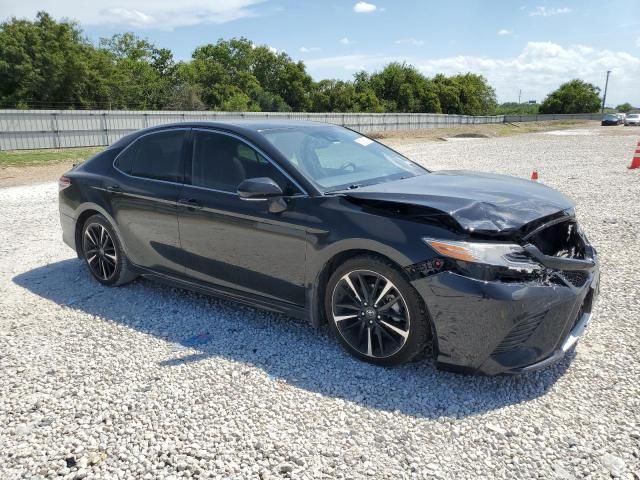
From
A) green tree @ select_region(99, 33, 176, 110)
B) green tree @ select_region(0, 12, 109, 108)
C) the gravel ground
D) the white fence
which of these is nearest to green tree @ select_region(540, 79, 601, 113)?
green tree @ select_region(99, 33, 176, 110)

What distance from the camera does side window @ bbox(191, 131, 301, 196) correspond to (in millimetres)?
3965

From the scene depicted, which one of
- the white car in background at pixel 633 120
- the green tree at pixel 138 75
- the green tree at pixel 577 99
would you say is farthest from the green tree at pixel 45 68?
the green tree at pixel 577 99

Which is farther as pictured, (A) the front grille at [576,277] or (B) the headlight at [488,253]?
(A) the front grille at [576,277]

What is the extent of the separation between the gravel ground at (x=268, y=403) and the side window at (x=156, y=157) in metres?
1.19

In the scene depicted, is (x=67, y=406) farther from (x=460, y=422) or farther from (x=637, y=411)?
(x=637, y=411)

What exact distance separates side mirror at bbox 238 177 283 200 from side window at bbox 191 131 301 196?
163mm

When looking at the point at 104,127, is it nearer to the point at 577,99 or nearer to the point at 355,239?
the point at 355,239

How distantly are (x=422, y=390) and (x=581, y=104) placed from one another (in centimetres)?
10641

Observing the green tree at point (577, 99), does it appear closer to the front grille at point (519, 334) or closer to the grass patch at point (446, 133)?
the grass patch at point (446, 133)

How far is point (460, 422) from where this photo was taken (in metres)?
2.95

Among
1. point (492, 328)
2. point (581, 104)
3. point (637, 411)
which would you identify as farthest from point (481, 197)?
point (581, 104)

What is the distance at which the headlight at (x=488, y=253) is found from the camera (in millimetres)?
3002

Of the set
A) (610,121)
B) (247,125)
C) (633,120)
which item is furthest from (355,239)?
(633,120)

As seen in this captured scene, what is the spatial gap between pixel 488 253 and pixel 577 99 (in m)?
106
